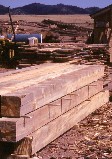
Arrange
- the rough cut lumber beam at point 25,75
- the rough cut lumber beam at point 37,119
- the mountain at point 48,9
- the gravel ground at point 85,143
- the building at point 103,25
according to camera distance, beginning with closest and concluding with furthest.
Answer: the rough cut lumber beam at point 37,119 < the gravel ground at point 85,143 < the rough cut lumber beam at point 25,75 < the building at point 103,25 < the mountain at point 48,9

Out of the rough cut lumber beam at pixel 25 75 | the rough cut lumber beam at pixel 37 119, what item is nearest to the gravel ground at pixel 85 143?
the rough cut lumber beam at pixel 37 119

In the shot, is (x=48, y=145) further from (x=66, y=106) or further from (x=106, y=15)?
(x=106, y=15)

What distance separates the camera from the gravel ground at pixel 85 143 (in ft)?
18.0

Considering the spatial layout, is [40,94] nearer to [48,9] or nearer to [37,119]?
[37,119]

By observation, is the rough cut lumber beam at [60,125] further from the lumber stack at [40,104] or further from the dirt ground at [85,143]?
the dirt ground at [85,143]

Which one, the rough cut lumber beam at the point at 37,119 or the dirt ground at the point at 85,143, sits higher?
the rough cut lumber beam at the point at 37,119

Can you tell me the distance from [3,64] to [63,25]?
26639 mm

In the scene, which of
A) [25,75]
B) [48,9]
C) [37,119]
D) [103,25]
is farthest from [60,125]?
[48,9]

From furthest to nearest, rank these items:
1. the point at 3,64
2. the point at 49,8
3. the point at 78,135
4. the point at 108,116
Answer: the point at 49,8 → the point at 3,64 → the point at 108,116 → the point at 78,135

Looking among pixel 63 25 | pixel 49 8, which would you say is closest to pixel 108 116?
pixel 63 25

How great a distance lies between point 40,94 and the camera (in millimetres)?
4945

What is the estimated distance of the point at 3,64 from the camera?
19.8 metres

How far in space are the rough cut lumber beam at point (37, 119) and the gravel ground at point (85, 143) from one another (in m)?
0.46

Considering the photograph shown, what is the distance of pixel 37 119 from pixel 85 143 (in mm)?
1274
